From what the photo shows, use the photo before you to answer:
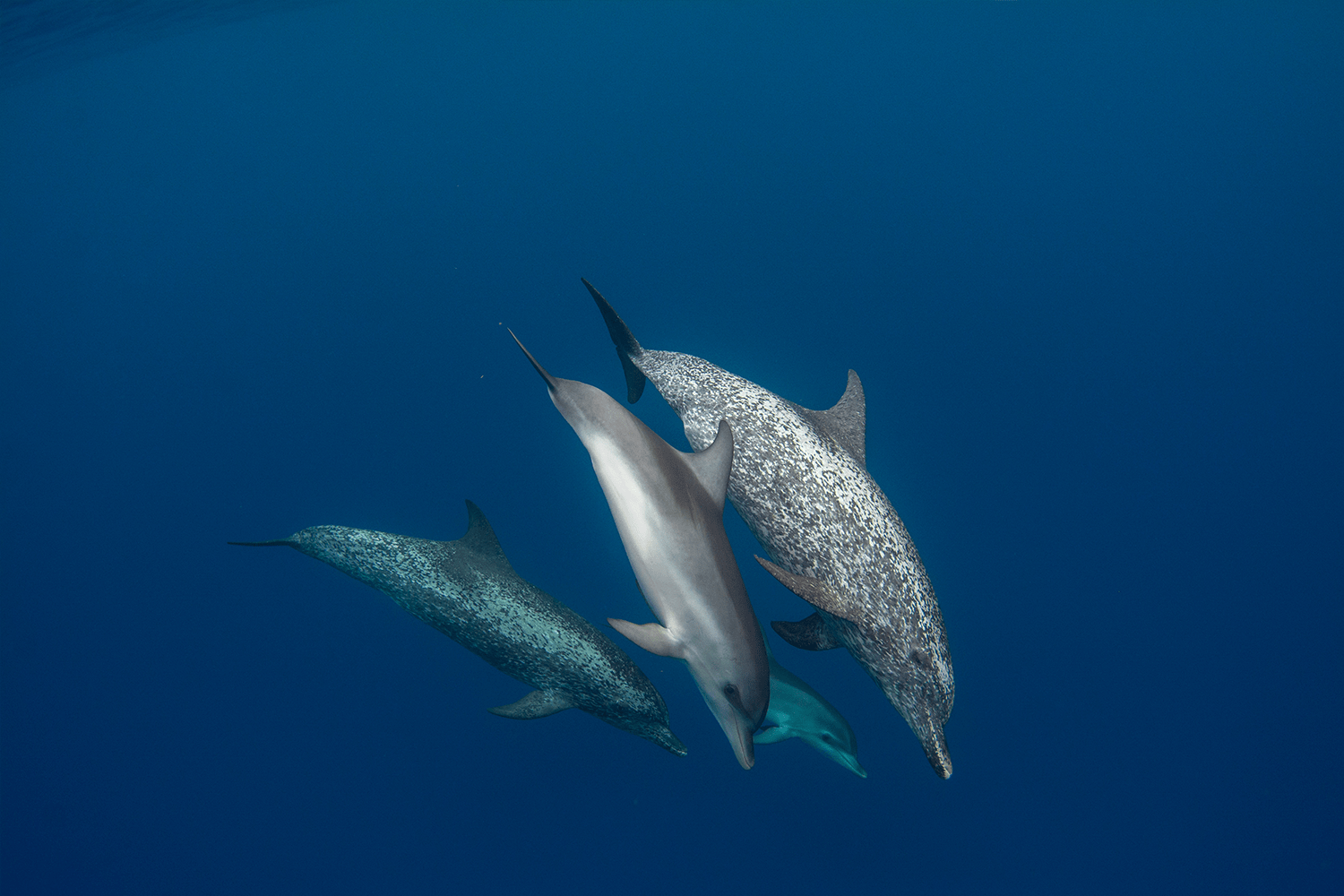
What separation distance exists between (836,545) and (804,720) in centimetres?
184

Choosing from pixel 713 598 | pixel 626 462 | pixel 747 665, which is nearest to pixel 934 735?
pixel 747 665

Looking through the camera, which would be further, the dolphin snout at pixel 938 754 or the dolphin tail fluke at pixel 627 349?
the dolphin tail fluke at pixel 627 349

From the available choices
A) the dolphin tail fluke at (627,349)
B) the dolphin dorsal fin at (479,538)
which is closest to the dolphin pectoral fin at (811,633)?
the dolphin dorsal fin at (479,538)

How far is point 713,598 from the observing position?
3766 mm

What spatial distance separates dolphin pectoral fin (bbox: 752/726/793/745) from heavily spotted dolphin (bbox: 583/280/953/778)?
97 cm

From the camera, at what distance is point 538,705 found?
571cm

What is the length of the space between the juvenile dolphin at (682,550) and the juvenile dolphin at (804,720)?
115 cm

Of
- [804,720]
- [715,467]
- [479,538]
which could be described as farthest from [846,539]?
[479,538]

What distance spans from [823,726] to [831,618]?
132 cm

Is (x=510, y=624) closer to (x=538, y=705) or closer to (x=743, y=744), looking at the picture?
(x=538, y=705)

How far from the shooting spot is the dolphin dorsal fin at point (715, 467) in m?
4.11

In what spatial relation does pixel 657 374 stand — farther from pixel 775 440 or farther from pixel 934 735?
pixel 934 735

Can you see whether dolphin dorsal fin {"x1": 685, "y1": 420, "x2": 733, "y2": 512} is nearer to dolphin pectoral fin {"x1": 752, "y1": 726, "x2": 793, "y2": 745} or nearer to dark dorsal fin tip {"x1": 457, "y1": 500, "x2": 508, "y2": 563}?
dolphin pectoral fin {"x1": 752, "y1": 726, "x2": 793, "y2": 745}

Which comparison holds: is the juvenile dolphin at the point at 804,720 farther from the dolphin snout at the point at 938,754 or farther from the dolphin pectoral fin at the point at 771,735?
the dolphin snout at the point at 938,754
